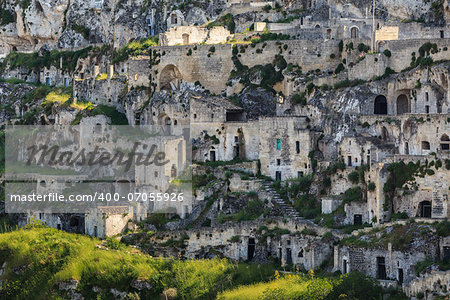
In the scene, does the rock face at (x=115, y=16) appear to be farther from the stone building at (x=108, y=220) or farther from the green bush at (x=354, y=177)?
the stone building at (x=108, y=220)

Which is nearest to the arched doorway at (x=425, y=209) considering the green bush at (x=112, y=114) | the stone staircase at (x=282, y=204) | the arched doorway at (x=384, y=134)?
the arched doorway at (x=384, y=134)

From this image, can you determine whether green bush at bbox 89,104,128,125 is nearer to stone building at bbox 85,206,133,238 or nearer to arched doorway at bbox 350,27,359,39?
stone building at bbox 85,206,133,238

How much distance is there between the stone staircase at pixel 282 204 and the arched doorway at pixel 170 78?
16.0 meters

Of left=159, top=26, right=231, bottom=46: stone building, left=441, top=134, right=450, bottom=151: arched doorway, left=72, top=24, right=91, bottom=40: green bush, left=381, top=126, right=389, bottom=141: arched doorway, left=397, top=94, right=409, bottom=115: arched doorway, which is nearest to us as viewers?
left=441, top=134, right=450, bottom=151: arched doorway

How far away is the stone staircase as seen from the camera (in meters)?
76.9

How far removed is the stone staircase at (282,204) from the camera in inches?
3029

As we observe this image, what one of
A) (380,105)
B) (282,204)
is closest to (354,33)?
(380,105)

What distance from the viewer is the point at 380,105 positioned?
271 feet

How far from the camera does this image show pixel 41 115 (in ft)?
323

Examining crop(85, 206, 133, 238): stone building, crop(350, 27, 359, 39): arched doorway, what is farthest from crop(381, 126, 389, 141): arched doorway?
crop(85, 206, 133, 238): stone building

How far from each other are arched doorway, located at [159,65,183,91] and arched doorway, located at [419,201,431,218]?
2737 cm

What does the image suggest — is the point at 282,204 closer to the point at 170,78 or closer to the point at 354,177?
the point at 354,177

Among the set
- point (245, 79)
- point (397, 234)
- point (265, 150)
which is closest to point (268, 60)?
point (245, 79)

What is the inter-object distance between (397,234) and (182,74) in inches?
1147
